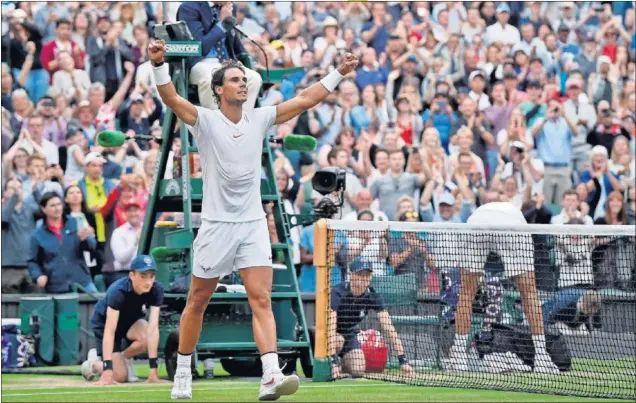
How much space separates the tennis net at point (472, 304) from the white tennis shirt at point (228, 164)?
10.3ft

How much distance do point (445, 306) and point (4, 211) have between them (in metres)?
7.09

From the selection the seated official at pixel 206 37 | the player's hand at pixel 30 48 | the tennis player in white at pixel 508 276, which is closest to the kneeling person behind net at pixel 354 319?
the tennis player in white at pixel 508 276

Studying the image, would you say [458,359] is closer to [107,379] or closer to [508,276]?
[508,276]

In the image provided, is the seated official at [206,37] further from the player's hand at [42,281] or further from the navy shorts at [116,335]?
the player's hand at [42,281]

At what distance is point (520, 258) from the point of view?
46.8 feet

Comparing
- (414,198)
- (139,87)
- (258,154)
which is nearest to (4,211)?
(139,87)

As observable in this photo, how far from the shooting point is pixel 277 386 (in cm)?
1076

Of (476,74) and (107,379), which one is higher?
(476,74)

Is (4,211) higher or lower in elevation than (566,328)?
higher

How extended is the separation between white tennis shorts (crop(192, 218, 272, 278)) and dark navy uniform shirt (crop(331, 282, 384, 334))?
12.8ft

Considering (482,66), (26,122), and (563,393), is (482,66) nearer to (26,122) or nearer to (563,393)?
(26,122)

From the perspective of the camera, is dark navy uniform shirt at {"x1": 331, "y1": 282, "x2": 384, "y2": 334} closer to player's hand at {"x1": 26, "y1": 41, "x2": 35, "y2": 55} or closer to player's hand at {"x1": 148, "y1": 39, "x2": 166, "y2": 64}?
player's hand at {"x1": 148, "y1": 39, "x2": 166, "y2": 64}

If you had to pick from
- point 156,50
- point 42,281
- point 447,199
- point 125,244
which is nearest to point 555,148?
point 447,199

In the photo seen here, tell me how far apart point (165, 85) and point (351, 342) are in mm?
4936
